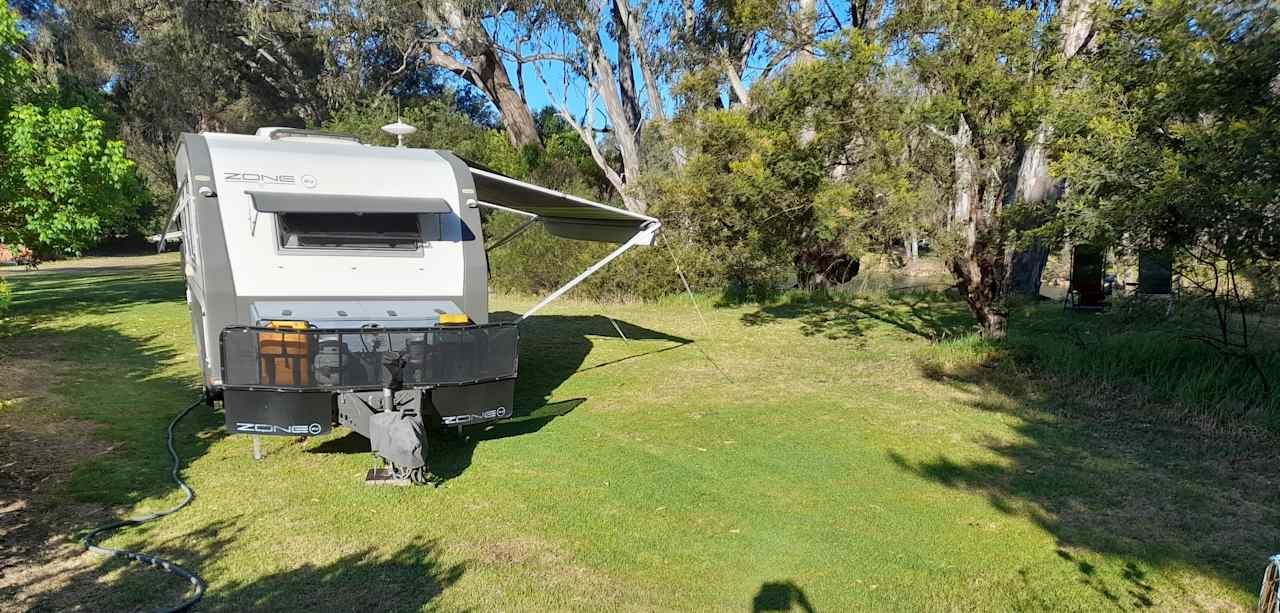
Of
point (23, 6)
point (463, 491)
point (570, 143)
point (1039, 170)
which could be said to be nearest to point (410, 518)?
point (463, 491)

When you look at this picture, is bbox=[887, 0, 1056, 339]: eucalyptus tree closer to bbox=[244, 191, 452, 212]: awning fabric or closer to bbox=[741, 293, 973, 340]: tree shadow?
bbox=[741, 293, 973, 340]: tree shadow

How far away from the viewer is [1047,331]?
1320cm

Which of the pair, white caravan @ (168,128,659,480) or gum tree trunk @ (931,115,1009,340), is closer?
white caravan @ (168,128,659,480)

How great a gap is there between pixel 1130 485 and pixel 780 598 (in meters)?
3.55

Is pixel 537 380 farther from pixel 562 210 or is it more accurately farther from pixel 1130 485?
pixel 1130 485

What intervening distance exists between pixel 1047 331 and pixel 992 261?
94.7 inches

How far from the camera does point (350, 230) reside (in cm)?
780

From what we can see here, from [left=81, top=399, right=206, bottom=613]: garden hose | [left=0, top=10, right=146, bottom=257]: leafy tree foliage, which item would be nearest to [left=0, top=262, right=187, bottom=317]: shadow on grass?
[left=0, top=10, right=146, bottom=257]: leafy tree foliage

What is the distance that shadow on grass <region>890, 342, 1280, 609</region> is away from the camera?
508 cm

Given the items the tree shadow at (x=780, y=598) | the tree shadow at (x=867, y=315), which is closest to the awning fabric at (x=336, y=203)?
the tree shadow at (x=780, y=598)

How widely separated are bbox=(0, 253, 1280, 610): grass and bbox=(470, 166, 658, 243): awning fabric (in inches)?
80.7

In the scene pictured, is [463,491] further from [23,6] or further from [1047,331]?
[23,6]

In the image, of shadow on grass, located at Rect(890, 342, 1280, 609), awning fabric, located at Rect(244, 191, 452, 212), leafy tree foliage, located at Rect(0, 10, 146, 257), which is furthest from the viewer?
leafy tree foliage, located at Rect(0, 10, 146, 257)

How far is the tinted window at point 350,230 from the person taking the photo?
24.8 ft
